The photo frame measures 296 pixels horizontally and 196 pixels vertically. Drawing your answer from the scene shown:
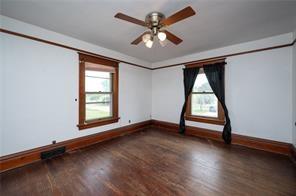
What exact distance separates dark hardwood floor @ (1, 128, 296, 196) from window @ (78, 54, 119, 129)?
2.87 feet

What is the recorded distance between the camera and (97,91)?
3.70m


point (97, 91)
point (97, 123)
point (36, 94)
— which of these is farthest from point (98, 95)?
point (36, 94)

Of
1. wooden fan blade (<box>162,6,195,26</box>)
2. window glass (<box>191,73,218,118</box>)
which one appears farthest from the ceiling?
window glass (<box>191,73,218,118</box>)

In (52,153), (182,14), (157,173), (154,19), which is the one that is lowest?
(157,173)

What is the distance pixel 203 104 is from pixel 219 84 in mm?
823

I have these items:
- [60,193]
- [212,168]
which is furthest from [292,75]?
[60,193]

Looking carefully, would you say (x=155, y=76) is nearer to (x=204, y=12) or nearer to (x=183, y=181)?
(x=204, y=12)

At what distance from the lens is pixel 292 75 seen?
2.82m

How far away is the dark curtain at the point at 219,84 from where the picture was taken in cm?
354

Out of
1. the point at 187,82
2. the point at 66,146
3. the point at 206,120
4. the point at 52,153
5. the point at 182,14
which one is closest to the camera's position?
the point at 182,14

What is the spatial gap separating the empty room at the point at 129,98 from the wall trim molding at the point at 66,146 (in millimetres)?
19

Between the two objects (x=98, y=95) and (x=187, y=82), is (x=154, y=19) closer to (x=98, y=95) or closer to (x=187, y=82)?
(x=98, y=95)

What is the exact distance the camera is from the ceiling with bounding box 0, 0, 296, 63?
6.40 ft

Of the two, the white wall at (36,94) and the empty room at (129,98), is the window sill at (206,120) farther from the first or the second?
the white wall at (36,94)
